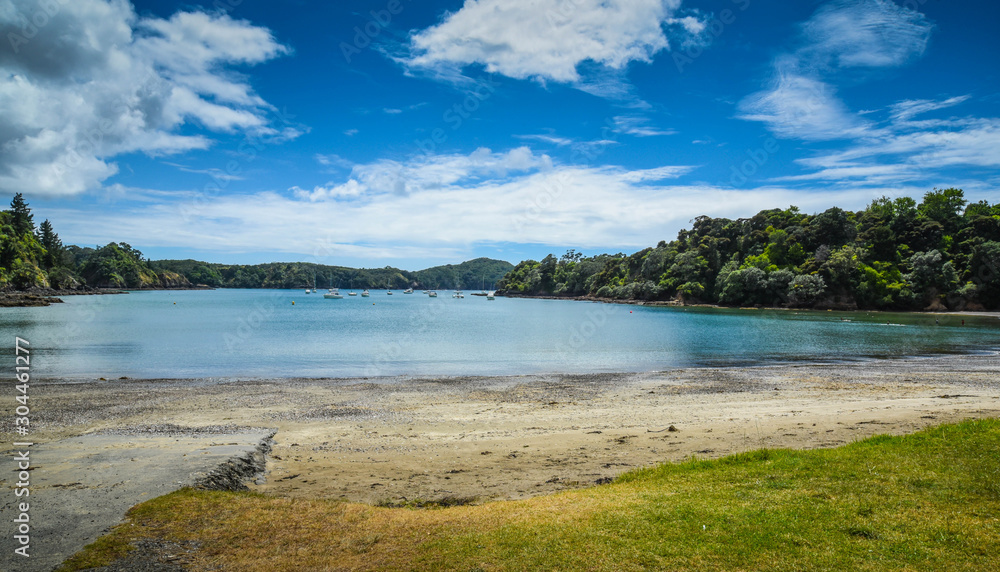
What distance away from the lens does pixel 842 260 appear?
9862 centimetres

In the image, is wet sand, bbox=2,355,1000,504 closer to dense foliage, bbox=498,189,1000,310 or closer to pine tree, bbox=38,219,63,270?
dense foliage, bbox=498,189,1000,310

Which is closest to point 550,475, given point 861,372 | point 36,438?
point 36,438

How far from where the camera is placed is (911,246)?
343 feet

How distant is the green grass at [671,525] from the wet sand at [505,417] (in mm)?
2100

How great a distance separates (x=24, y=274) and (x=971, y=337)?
568 ft

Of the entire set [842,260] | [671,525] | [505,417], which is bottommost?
[505,417]

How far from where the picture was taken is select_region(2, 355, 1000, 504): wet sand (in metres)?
10.9

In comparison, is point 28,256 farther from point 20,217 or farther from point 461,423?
point 461,423

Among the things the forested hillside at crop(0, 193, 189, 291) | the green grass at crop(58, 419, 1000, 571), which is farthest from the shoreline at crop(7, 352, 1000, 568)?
the forested hillside at crop(0, 193, 189, 291)

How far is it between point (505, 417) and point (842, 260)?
107337 millimetres

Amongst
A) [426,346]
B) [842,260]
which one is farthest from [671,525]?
[842,260]

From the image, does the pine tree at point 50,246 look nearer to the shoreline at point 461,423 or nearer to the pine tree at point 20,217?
the pine tree at point 20,217

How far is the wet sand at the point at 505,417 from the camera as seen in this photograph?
10.9 metres

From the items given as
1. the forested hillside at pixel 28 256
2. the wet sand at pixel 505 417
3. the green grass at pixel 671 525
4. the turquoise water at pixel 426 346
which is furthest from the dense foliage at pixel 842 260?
the forested hillside at pixel 28 256
